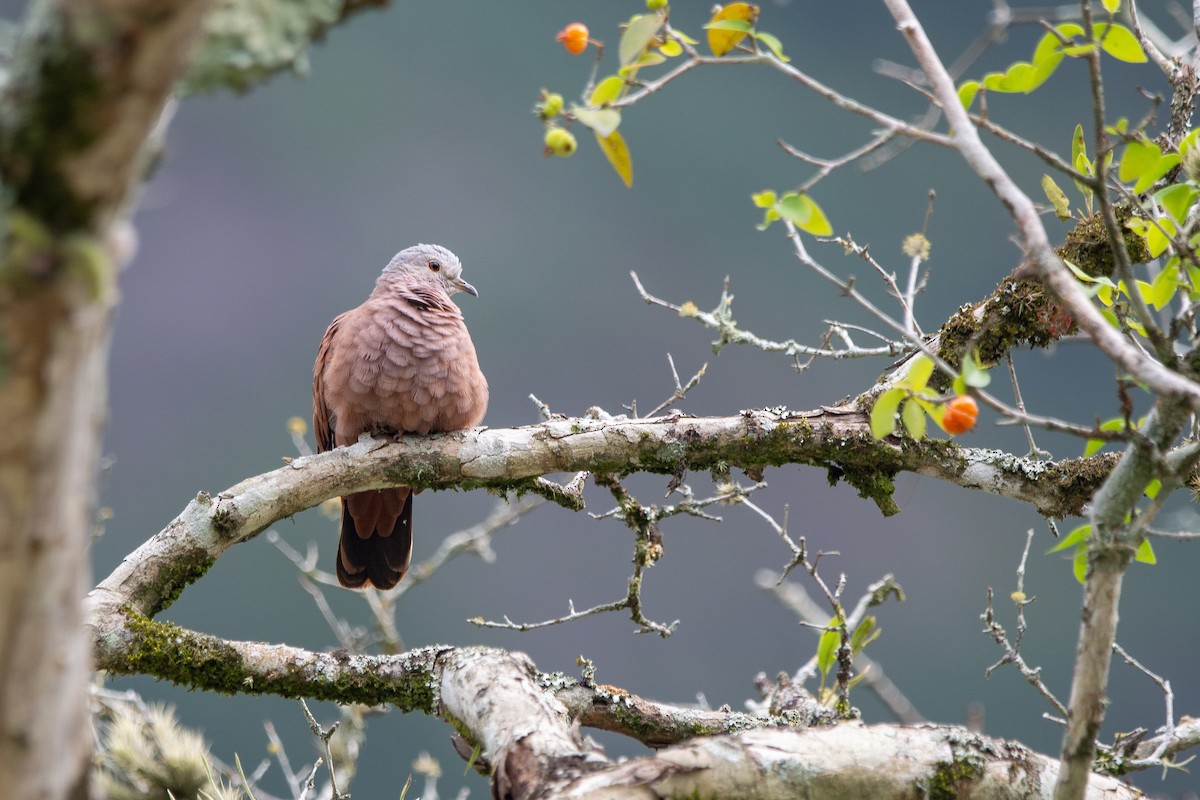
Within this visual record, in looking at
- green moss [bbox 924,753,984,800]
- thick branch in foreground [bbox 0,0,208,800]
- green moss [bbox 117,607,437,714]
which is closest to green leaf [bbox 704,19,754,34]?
thick branch in foreground [bbox 0,0,208,800]

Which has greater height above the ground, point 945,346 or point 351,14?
point 945,346

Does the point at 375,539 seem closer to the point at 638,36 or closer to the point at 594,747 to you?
the point at 594,747

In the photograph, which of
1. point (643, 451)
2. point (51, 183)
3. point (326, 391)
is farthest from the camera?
point (326, 391)

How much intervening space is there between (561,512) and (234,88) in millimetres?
6479

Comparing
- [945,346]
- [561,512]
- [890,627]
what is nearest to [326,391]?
[945,346]

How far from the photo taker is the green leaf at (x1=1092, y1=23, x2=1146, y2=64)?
1699 mm

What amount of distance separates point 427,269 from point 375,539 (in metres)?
1.06

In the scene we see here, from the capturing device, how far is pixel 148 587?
2.43 meters

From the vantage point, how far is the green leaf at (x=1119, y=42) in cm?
170

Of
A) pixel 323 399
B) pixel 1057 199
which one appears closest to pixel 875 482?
pixel 1057 199

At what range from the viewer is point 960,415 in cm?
163

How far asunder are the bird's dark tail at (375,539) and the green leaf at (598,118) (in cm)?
216

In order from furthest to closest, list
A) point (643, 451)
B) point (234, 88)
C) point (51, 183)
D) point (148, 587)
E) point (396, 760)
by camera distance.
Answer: point (396, 760) < point (643, 451) < point (148, 587) < point (234, 88) < point (51, 183)

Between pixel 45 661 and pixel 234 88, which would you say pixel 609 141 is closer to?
pixel 234 88
